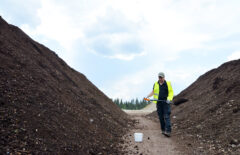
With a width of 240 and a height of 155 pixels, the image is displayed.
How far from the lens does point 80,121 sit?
26.5ft

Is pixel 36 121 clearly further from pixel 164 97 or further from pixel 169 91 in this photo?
pixel 169 91

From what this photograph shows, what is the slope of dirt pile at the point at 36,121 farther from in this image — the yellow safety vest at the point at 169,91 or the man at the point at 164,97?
the yellow safety vest at the point at 169,91

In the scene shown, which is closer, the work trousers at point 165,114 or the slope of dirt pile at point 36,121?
the slope of dirt pile at point 36,121

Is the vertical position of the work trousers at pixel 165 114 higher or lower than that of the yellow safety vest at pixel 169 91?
lower

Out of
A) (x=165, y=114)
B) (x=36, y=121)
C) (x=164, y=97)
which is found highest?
(x=164, y=97)

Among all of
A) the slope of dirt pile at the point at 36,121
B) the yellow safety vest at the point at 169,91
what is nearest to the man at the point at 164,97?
the yellow safety vest at the point at 169,91

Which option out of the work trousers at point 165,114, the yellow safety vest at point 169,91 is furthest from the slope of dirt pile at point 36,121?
the yellow safety vest at point 169,91

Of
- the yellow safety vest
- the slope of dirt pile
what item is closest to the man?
Result: the yellow safety vest

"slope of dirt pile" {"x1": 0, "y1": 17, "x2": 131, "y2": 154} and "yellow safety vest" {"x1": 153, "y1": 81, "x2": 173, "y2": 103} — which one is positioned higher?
"yellow safety vest" {"x1": 153, "y1": 81, "x2": 173, "y2": 103}

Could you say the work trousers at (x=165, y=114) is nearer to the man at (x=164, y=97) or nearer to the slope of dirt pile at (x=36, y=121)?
the man at (x=164, y=97)

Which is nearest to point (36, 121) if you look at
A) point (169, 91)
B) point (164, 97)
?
point (164, 97)

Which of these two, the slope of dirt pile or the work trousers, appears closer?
the slope of dirt pile

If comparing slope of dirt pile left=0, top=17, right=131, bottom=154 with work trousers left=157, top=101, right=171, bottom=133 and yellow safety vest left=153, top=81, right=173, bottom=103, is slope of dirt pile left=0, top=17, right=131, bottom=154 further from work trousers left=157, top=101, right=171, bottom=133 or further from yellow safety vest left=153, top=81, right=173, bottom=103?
yellow safety vest left=153, top=81, right=173, bottom=103

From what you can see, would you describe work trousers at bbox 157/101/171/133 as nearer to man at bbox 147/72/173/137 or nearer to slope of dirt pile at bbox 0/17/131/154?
man at bbox 147/72/173/137
